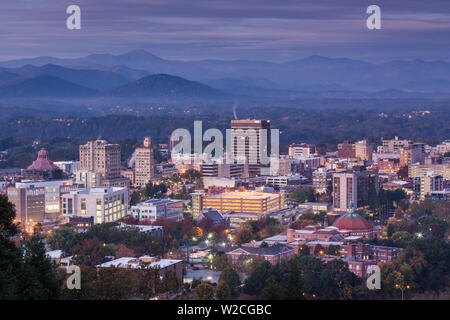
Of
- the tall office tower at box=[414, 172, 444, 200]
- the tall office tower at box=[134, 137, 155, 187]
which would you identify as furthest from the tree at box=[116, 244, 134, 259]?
the tall office tower at box=[134, 137, 155, 187]

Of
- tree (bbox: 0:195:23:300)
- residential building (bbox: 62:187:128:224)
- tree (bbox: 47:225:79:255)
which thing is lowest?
tree (bbox: 47:225:79:255)

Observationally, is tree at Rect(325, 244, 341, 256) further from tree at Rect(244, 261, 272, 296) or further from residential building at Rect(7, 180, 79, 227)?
residential building at Rect(7, 180, 79, 227)

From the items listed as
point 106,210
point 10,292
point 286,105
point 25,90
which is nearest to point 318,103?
point 286,105

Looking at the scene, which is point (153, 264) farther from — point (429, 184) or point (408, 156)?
point (408, 156)

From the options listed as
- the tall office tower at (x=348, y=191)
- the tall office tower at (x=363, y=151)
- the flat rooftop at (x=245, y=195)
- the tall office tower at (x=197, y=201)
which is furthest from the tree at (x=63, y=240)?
the tall office tower at (x=363, y=151)

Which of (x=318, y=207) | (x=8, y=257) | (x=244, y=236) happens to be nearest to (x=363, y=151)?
(x=318, y=207)
